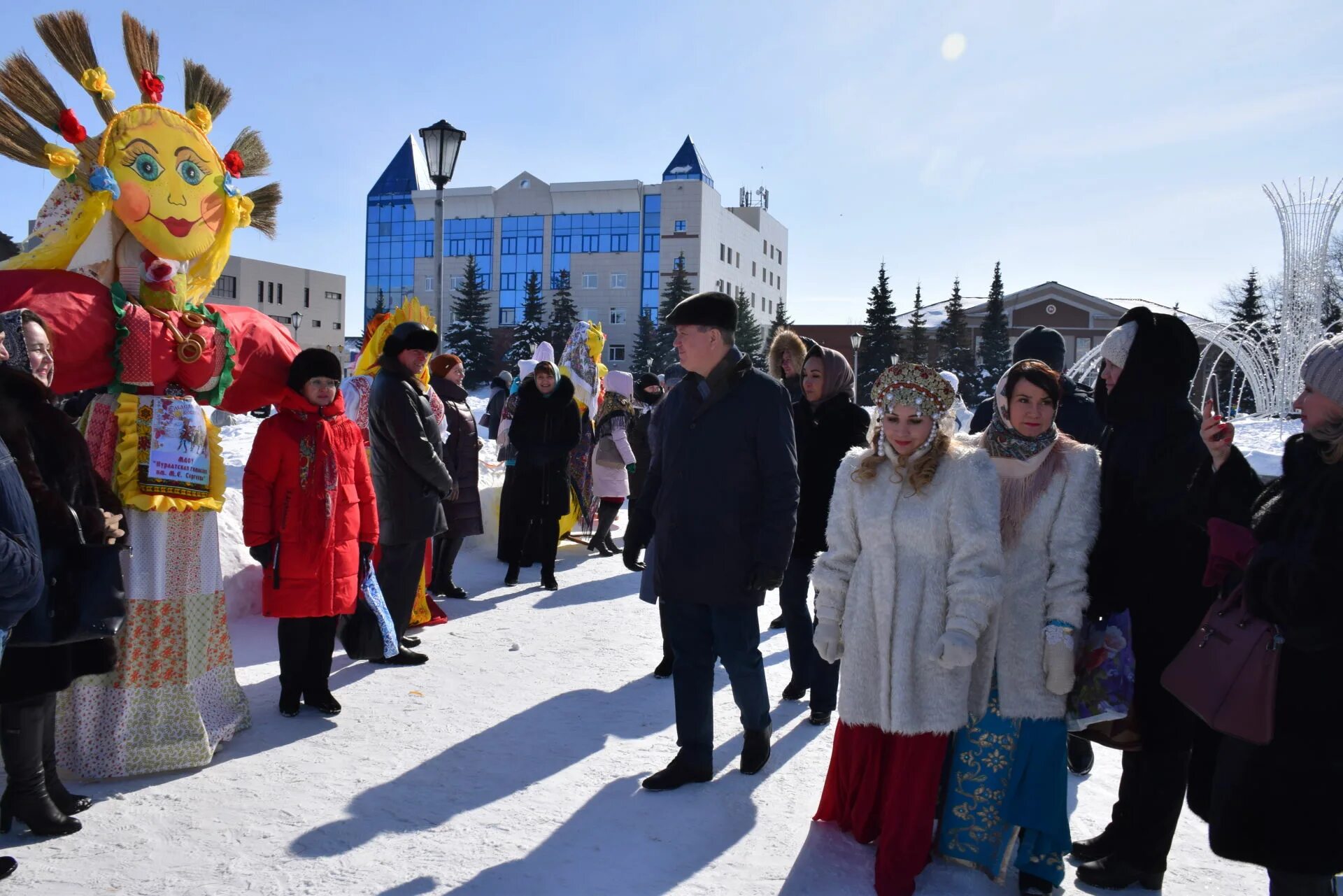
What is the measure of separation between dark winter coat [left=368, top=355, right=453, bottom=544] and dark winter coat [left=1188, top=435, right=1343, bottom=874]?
14.3 ft

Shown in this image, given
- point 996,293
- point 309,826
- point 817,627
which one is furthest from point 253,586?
point 996,293

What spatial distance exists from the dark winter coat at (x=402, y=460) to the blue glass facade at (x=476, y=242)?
59.6m

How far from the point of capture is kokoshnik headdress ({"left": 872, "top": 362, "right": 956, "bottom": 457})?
3115mm

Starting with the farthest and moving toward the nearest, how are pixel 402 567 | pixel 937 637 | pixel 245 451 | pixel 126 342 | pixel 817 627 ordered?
pixel 245 451 < pixel 402 567 < pixel 126 342 < pixel 817 627 < pixel 937 637

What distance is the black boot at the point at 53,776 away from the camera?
10.8ft

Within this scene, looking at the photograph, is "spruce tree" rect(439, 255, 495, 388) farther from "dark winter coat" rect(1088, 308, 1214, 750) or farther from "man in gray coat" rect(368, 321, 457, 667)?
"dark winter coat" rect(1088, 308, 1214, 750)

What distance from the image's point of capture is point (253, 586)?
20.8ft

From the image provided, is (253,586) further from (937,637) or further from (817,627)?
(937,637)

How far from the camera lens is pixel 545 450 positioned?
7.72 meters

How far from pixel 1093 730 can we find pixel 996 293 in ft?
166

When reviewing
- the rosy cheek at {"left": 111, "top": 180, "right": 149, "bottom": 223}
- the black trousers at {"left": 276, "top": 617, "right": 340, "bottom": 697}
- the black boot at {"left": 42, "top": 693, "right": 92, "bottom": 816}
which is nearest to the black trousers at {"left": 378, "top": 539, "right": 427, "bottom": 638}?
the black trousers at {"left": 276, "top": 617, "right": 340, "bottom": 697}

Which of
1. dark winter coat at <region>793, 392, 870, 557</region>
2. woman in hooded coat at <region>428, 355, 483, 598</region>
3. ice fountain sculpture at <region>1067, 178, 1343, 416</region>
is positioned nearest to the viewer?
dark winter coat at <region>793, 392, 870, 557</region>

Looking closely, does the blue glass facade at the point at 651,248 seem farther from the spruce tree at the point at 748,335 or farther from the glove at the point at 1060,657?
the glove at the point at 1060,657

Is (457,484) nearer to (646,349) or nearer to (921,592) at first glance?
(921,592)
